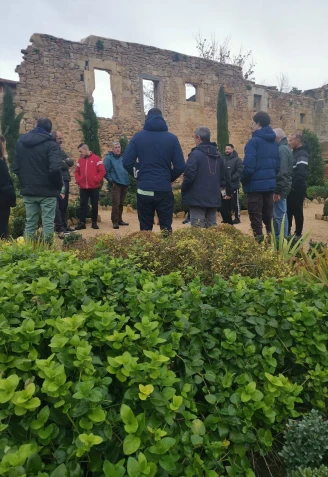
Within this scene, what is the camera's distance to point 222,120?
19.8 metres

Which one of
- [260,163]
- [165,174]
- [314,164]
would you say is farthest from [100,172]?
[314,164]

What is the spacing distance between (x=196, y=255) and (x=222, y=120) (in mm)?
17993

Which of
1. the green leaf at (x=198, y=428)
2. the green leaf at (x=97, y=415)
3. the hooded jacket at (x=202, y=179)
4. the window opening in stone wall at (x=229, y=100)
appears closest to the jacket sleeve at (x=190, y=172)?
the hooded jacket at (x=202, y=179)

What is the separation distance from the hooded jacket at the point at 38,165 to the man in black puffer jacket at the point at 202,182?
179cm

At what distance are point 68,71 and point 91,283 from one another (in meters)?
14.8

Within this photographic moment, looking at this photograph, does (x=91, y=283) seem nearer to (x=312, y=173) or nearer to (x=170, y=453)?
(x=170, y=453)

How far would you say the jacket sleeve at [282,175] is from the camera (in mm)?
5832

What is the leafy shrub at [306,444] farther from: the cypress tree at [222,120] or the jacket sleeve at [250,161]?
the cypress tree at [222,120]

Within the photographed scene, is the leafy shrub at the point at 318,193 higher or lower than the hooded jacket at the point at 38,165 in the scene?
lower

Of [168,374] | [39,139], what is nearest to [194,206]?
[39,139]

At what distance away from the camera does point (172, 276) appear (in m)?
2.23

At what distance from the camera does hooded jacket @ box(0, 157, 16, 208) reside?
512 centimetres

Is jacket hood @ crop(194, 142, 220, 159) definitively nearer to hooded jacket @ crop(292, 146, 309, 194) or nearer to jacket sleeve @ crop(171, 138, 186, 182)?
jacket sleeve @ crop(171, 138, 186, 182)

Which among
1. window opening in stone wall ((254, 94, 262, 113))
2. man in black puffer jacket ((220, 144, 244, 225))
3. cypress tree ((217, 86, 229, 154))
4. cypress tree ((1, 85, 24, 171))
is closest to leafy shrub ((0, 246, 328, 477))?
man in black puffer jacket ((220, 144, 244, 225))
